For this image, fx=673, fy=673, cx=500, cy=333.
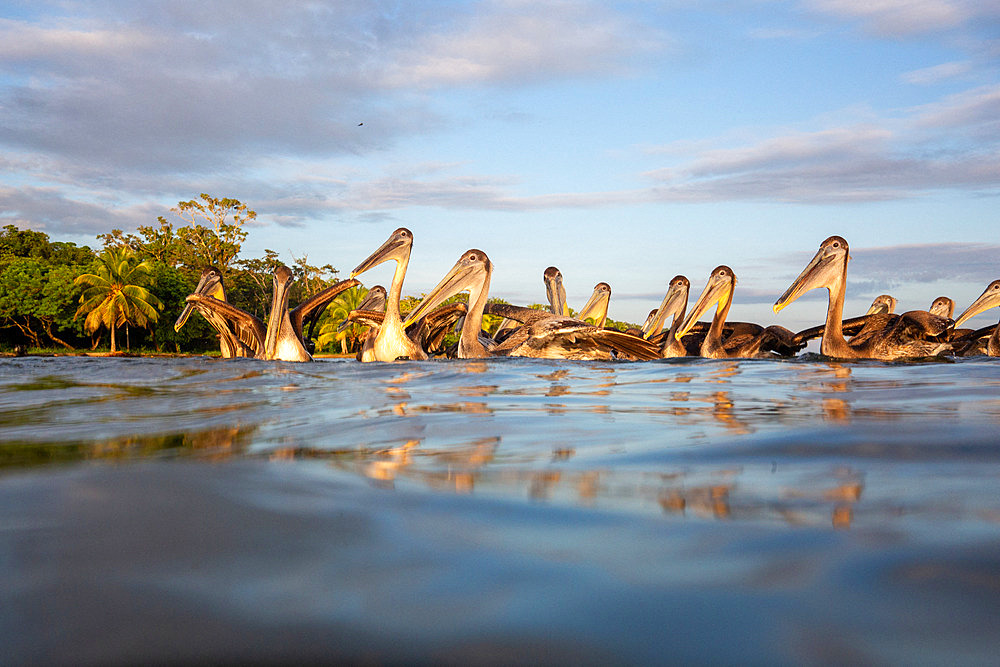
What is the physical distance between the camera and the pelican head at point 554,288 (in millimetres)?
18344

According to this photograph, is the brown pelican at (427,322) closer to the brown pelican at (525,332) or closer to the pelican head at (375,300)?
the brown pelican at (525,332)

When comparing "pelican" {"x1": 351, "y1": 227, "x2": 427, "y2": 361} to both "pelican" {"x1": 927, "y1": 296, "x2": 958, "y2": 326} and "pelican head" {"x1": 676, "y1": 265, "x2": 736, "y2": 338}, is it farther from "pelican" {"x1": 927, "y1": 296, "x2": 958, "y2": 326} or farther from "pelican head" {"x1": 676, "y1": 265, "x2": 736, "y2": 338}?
"pelican" {"x1": 927, "y1": 296, "x2": 958, "y2": 326}

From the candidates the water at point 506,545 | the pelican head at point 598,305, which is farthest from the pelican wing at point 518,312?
the water at point 506,545

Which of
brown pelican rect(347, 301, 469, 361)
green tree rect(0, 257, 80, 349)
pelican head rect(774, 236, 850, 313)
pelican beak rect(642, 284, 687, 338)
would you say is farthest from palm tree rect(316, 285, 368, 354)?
pelican head rect(774, 236, 850, 313)

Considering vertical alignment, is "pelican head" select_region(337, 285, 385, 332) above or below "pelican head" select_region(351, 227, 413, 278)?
below

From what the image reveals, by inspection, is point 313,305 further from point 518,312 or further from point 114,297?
point 114,297

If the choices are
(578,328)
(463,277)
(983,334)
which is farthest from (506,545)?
(983,334)

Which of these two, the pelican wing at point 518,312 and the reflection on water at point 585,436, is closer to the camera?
the reflection on water at point 585,436

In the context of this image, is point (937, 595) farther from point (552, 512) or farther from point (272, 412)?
point (272, 412)

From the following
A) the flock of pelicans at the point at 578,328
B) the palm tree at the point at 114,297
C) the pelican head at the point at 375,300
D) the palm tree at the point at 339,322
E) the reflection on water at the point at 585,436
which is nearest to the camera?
the reflection on water at the point at 585,436

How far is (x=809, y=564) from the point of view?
37.8 inches

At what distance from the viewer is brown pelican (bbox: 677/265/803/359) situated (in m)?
13.3

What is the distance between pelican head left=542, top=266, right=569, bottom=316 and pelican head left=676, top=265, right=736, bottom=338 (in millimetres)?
5273

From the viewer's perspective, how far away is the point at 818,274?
11617 mm
